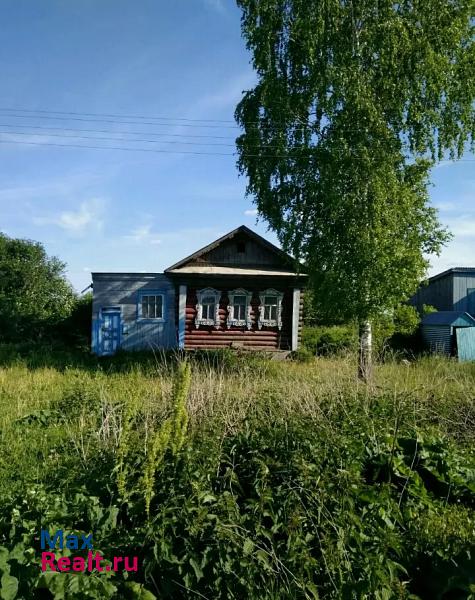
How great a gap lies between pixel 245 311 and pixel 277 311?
1283 mm

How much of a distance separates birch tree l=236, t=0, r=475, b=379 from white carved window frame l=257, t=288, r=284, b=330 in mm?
6176

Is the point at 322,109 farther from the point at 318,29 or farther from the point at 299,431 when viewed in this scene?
the point at 299,431

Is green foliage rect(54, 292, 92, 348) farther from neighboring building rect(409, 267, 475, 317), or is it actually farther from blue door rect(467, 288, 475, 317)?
blue door rect(467, 288, 475, 317)

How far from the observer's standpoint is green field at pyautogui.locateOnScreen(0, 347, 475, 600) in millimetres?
2768

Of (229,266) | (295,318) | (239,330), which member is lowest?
(239,330)

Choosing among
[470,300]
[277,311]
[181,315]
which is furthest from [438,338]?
[181,315]

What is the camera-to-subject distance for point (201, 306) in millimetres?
18422

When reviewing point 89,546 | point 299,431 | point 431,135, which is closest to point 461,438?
point 299,431

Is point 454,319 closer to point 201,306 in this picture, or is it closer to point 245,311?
point 245,311

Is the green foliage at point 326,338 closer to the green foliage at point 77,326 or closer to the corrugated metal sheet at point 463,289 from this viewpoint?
the corrugated metal sheet at point 463,289

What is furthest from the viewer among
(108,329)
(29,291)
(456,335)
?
(29,291)

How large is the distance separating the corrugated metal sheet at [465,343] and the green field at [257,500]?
1257 cm

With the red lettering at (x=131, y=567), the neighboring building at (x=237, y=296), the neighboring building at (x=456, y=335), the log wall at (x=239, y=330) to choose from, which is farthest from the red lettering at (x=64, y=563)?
the neighboring building at (x=456, y=335)

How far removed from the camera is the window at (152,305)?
20156 millimetres
